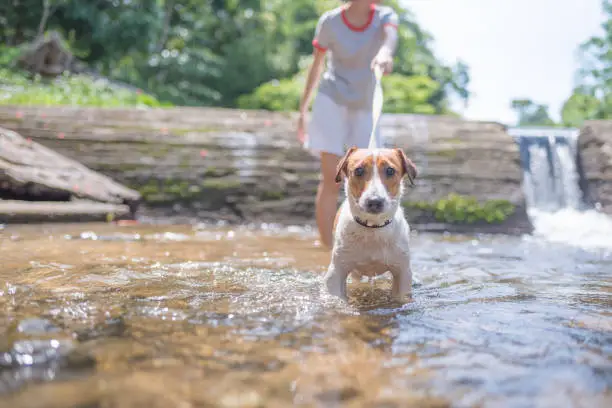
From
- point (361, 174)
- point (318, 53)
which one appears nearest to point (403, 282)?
point (361, 174)

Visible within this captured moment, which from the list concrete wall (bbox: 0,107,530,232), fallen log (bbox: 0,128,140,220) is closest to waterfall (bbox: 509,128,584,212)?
concrete wall (bbox: 0,107,530,232)

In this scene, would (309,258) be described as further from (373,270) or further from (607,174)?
(607,174)

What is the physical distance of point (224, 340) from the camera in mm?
1911

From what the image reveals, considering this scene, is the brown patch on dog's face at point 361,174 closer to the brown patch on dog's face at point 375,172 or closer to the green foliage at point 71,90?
the brown patch on dog's face at point 375,172

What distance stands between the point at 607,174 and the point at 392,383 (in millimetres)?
8298

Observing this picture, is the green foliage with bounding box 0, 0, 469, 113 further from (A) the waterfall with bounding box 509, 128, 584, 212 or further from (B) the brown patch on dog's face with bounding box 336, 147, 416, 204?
(B) the brown patch on dog's face with bounding box 336, 147, 416, 204

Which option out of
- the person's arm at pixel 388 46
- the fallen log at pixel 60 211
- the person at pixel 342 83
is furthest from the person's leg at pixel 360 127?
the fallen log at pixel 60 211

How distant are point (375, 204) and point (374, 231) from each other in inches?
10.6

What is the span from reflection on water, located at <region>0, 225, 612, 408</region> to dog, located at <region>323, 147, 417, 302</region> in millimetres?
147

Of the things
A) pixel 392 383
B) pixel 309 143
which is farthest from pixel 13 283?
pixel 309 143

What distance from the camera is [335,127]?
4.66 meters

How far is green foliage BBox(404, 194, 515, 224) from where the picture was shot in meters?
7.53

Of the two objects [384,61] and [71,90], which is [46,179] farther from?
[71,90]

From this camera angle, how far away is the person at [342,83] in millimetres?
4406
